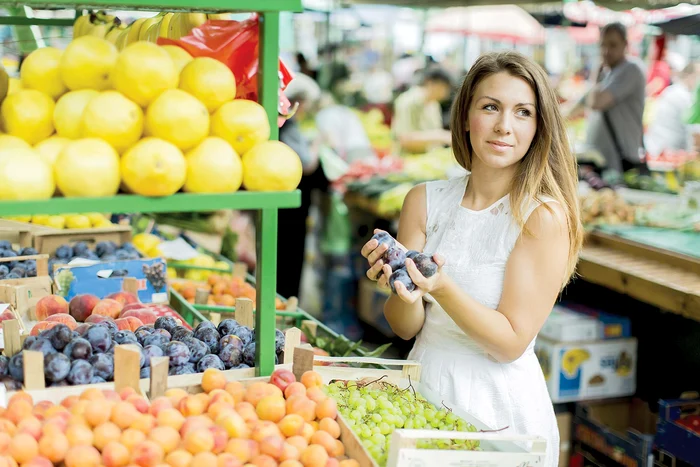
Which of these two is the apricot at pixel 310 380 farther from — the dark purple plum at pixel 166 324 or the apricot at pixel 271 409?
the dark purple plum at pixel 166 324

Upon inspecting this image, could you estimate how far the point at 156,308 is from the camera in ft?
8.84

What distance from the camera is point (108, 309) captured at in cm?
245

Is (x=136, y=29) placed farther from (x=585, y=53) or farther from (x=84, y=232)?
(x=585, y=53)

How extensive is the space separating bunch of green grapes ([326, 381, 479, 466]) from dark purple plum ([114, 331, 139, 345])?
0.54 m

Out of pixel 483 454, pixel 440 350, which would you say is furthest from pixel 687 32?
pixel 483 454

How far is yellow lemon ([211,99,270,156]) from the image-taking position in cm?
158

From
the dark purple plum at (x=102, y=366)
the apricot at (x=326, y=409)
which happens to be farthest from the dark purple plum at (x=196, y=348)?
the apricot at (x=326, y=409)

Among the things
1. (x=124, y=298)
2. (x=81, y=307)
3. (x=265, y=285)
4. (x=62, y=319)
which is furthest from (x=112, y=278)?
(x=265, y=285)

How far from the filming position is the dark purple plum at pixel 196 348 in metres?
1.97

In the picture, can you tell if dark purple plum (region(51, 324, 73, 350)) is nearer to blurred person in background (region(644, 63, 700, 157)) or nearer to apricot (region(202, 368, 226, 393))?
apricot (region(202, 368, 226, 393))

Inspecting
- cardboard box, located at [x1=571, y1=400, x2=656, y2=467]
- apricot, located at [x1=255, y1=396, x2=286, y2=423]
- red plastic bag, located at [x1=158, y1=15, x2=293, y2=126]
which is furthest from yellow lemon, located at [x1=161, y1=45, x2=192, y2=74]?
cardboard box, located at [x1=571, y1=400, x2=656, y2=467]

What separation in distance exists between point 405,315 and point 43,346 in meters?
1.05

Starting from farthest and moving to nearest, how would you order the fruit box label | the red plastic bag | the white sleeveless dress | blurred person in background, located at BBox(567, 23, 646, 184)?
blurred person in background, located at BBox(567, 23, 646, 184), the fruit box label, the white sleeveless dress, the red plastic bag

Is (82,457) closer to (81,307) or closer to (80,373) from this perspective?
(80,373)
